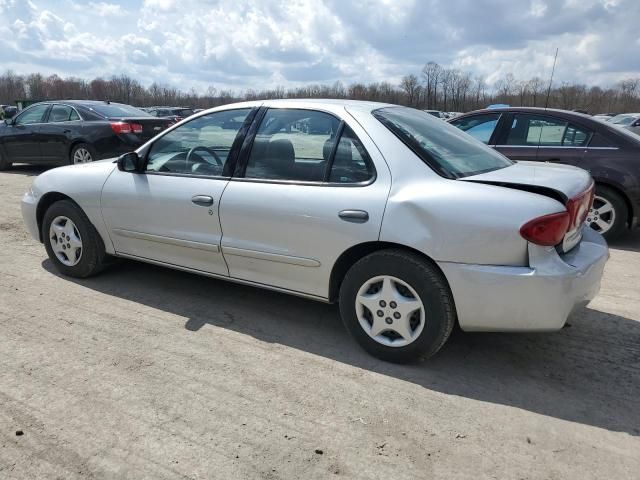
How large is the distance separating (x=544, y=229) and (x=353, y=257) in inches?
44.8

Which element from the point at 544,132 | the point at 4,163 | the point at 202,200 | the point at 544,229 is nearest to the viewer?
the point at 544,229

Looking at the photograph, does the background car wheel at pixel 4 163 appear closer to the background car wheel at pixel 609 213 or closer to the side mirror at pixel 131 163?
the side mirror at pixel 131 163

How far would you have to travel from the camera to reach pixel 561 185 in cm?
298

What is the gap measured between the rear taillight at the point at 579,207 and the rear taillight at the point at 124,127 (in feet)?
27.7

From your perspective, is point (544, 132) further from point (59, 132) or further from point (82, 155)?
point (59, 132)

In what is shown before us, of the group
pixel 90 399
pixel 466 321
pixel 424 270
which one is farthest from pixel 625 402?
pixel 90 399

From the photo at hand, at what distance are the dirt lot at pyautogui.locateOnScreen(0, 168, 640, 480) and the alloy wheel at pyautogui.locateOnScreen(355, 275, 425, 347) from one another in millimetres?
203

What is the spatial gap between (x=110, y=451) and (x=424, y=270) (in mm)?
1859

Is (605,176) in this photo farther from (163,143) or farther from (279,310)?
(163,143)

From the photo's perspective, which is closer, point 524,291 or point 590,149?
point 524,291

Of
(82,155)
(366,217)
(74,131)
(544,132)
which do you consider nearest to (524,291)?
(366,217)

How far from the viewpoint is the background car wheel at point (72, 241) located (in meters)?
4.40

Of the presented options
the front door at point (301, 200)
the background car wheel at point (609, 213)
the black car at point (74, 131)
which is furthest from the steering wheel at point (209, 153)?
the black car at point (74, 131)

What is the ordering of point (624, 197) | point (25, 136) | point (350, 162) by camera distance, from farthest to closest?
point (25, 136), point (624, 197), point (350, 162)
